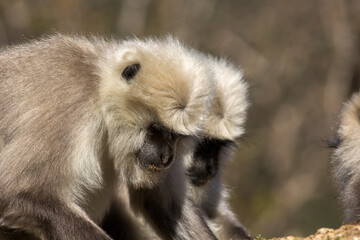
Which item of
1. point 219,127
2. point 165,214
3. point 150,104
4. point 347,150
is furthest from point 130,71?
point 347,150

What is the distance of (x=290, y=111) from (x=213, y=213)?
700cm

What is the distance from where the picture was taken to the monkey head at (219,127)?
7.62 meters

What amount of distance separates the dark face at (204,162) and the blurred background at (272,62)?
22.0 ft

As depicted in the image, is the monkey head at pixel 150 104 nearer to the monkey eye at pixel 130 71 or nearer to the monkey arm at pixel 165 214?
the monkey eye at pixel 130 71

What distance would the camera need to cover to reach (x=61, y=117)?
5992 mm

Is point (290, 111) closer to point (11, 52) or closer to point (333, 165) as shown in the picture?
point (333, 165)

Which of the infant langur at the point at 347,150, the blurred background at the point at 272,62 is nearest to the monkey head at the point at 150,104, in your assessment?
the infant langur at the point at 347,150

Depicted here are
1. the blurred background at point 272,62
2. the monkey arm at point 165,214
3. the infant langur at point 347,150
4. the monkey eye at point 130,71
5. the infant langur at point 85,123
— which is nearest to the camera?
the infant langur at point 85,123

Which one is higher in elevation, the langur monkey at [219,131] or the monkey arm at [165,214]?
the langur monkey at [219,131]

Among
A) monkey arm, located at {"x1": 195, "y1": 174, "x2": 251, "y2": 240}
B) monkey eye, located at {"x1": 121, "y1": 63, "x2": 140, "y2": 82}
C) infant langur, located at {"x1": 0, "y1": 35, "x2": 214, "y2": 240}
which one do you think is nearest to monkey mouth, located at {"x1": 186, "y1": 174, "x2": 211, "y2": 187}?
monkey arm, located at {"x1": 195, "y1": 174, "x2": 251, "y2": 240}

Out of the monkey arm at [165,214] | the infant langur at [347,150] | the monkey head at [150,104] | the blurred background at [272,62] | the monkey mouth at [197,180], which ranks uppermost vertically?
the blurred background at [272,62]

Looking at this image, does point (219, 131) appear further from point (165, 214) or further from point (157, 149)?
point (157, 149)

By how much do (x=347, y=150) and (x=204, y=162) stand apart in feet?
4.43

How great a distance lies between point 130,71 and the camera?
20.4 feet
